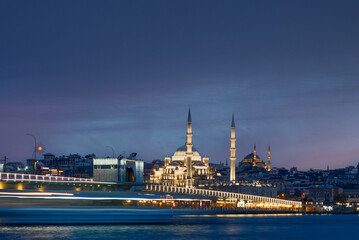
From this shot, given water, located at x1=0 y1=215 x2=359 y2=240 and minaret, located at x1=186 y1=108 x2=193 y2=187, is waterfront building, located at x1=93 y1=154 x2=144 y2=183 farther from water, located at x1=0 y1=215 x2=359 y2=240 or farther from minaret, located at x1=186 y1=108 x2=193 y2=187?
water, located at x1=0 y1=215 x2=359 y2=240

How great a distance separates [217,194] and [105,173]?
38.5 metres

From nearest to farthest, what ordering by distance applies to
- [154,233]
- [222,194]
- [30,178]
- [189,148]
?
[154,233] → [30,178] → [222,194] → [189,148]

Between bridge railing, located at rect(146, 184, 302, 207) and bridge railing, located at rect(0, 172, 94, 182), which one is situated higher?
bridge railing, located at rect(0, 172, 94, 182)

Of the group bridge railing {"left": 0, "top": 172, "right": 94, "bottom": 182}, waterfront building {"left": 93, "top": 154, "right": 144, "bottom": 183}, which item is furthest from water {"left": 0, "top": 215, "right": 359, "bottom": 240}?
waterfront building {"left": 93, "top": 154, "right": 144, "bottom": 183}

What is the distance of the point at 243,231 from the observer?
74.8 meters

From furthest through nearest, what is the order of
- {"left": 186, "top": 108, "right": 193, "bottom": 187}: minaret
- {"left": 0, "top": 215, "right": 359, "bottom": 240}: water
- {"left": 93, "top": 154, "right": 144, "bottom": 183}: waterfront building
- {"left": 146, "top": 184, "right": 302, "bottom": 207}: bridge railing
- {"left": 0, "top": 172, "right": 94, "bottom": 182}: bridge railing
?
1. {"left": 186, "top": 108, "right": 193, "bottom": 187}: minaret
2. {"left": 146, "top": 184, "right": 302, "bottom": 207}: bridge railing
3. {"left": 93, "top": 154, "right": 144, "bottom": 183}: waterfront building
4. {"left": 0, "top": 172, "right": 94, "bottom": 182}: bridge railing
5. {"left": 0, "top": 215, "right": 359, "bottom": 240}: water

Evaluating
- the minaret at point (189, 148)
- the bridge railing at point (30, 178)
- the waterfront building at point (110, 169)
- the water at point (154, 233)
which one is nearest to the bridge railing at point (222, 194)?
the waterfront building at point (110, 169)

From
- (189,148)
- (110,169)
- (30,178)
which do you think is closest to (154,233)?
(30,178)

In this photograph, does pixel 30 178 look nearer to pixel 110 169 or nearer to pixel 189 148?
pixel 110 169

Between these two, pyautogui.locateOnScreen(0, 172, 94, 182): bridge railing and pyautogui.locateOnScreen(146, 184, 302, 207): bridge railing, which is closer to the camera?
pyautogui.locateOnScreen(0, 172, 94, 182): bridge railing

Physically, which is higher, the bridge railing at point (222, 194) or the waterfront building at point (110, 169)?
the waterfront building at point (110, 169)

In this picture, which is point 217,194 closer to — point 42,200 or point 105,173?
point 105,173

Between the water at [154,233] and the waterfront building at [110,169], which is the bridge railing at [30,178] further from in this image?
the water at [154,233]

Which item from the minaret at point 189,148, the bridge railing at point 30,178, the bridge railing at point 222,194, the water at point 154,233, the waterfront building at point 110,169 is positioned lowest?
the water at point 154,233
